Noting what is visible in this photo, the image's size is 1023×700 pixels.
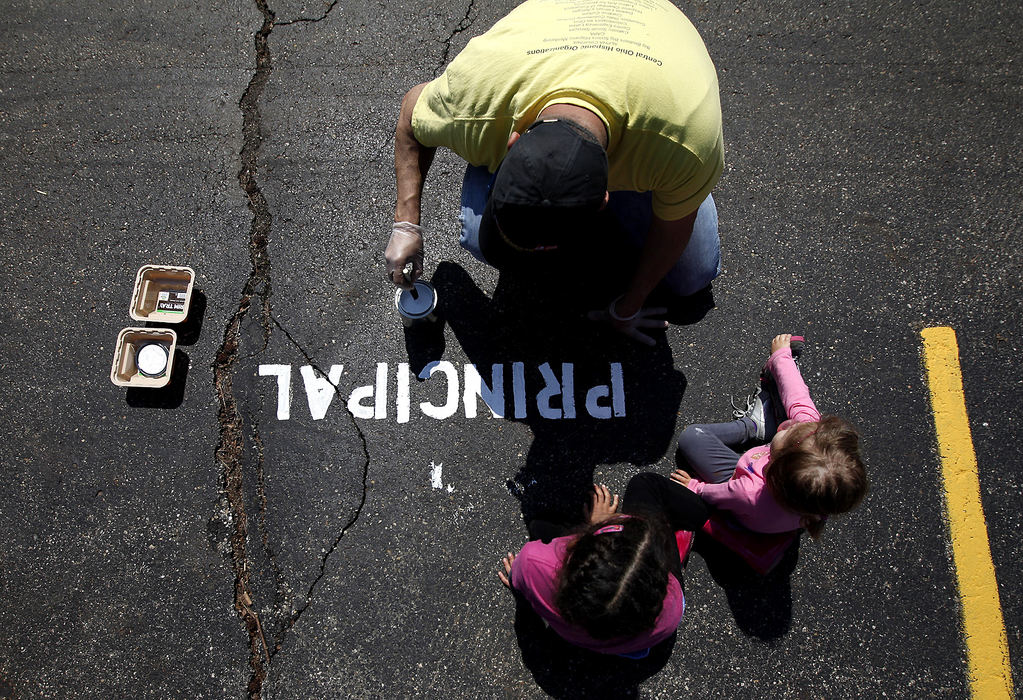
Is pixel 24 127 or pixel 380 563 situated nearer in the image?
pixel 380 563

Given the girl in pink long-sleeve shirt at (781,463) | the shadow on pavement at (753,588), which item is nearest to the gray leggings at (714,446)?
the girl in pink long-sleeve shirt at (781,463)

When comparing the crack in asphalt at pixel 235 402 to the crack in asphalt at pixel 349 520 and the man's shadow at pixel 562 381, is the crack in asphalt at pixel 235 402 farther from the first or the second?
the man's shadow at pixel 562 381

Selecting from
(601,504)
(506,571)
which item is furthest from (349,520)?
(601,504)

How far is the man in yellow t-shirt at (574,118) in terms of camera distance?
1.80m

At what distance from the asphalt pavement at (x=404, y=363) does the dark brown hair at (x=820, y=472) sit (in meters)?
0.59

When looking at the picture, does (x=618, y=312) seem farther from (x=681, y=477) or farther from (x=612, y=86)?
(x=612, y=86)

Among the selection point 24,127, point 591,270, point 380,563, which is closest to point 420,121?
point 591,270

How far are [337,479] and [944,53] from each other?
406cm

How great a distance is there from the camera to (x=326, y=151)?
328cm

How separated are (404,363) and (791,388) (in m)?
1.79

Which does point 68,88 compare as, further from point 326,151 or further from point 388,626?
point 388,626

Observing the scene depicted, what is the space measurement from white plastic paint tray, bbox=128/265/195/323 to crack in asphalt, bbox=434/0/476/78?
1725mm

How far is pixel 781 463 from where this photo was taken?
2.36 metres

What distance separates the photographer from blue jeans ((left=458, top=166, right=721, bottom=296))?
2.64 m
